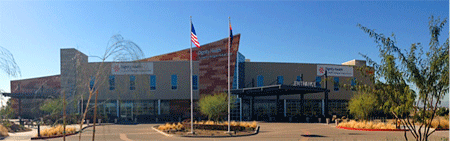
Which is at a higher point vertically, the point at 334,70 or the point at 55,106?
the point at 334,70

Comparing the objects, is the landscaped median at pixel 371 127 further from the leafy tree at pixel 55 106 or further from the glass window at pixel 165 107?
the glass window at pixel 165 107

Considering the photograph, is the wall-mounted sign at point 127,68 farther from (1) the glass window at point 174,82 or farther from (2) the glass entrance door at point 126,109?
(2) the glass entrance door at point 126,109

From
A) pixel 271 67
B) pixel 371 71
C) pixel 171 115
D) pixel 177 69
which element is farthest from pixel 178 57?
pixel 371 71

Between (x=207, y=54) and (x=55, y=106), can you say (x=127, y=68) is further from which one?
(x=207, y=54)

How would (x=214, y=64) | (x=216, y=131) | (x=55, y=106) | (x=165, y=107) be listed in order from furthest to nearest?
(x=165, y=107)
(x=214, y=64)
(x=216, y=131)
(x=55, y=106)

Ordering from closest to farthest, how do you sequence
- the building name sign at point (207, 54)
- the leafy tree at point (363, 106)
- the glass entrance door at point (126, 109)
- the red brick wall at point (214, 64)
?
the leafy tree at point (363, 106), the red brick wall at point (214, 64), the building name sign at point (207, 54), the glass entrance door at point (126, 109)

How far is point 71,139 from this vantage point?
2150 centimetres

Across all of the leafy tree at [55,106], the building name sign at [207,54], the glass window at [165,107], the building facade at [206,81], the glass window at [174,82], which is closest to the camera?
the leafy tree at [55,106]

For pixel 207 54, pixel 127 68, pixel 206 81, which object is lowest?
pixel 206 81

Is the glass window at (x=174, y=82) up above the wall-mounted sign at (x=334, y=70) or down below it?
below

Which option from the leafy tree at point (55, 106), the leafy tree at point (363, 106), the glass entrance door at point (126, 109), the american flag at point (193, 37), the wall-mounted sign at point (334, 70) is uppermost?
the american flag at point (193, 37)

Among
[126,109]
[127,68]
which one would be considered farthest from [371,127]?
[126,109]

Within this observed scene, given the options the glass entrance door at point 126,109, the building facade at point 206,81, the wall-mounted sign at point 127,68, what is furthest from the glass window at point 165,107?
the wall-mounted sign at point 127,68

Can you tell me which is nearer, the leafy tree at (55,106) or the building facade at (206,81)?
the leafy tree at (55,106)
